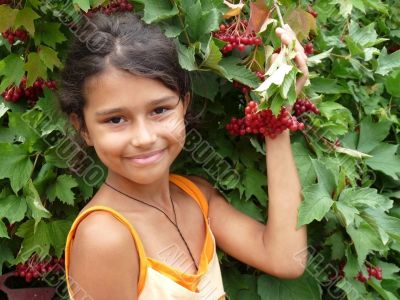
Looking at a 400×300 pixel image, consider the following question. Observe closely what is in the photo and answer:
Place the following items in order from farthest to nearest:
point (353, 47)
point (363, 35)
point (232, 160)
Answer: point (363, 35)
point (353, 47)
point (232, 160)

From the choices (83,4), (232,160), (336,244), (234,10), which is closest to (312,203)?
(336,244)

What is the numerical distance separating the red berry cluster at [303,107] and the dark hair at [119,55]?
29 centimetres

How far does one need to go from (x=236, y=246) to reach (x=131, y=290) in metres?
0.37

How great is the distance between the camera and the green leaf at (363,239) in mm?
1401

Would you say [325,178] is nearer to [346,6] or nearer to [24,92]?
[346,6]

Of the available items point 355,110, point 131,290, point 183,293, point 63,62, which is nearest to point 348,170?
point 355,110

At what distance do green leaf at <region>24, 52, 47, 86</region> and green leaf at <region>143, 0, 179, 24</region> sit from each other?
1.30 feet

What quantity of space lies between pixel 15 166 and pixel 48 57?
1.03ft

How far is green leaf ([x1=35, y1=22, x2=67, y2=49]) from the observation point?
5.02 ft

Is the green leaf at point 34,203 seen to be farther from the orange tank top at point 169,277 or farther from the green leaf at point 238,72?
the green leaf at point 238,72

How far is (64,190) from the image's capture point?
1532mm

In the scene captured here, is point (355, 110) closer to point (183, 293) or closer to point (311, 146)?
point (311, 146)

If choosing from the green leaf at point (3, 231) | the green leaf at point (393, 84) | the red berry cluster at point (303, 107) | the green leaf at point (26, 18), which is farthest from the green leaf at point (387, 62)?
the green leaf at point (3, 231)

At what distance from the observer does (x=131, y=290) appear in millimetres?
1269
